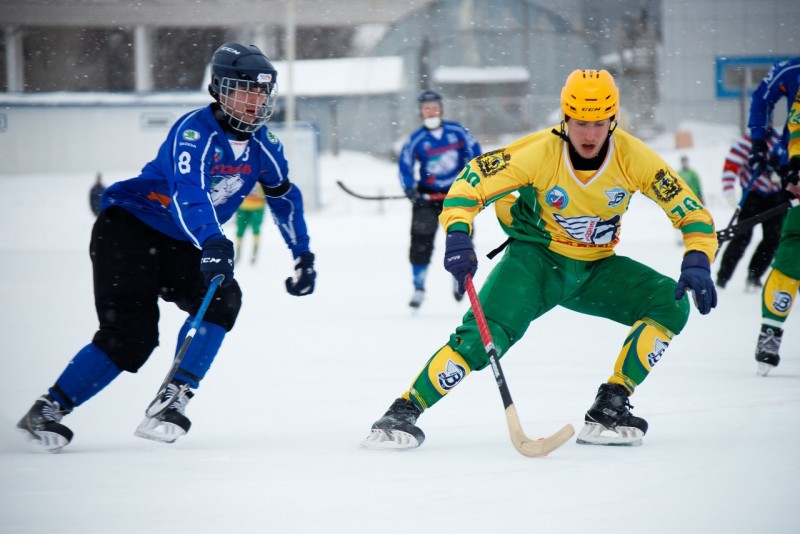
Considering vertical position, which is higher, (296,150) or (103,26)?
(103,26)

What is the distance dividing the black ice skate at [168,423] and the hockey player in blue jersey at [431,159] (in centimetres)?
440

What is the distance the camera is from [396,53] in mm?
30281

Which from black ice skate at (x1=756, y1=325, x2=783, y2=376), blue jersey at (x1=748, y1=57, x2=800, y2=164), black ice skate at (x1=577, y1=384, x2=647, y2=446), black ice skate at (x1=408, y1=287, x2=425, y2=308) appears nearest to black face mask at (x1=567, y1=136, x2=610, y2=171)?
black ice skate at (x1=577, y1=384, x2=647, y2=446)

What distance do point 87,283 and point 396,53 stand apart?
70.5ft

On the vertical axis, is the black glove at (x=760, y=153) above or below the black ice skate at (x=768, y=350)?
above

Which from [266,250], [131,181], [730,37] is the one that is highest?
[730,37]

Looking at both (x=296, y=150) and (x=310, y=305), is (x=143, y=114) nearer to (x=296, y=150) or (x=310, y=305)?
(x=296, y=150)

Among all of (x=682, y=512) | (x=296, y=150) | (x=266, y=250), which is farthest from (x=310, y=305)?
(x=296, y=150)

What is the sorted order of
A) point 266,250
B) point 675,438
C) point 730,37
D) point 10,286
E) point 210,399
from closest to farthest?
point 675,438 < point 210,399 < point 10,286 < point 266,250 < point 730,37

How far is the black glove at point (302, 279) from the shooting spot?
150 inches

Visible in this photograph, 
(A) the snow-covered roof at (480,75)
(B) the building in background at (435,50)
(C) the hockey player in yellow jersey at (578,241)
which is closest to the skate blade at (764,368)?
(C) the hockey player in yellow jersey at (578,241)

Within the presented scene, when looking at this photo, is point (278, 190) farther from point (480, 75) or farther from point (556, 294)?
point (480, 75)

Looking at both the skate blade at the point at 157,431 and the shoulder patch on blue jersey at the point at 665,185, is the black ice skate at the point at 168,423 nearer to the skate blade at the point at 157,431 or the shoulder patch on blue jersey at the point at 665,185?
the skate blade at the point at 157,431

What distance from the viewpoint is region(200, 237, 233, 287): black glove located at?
3184 mm
